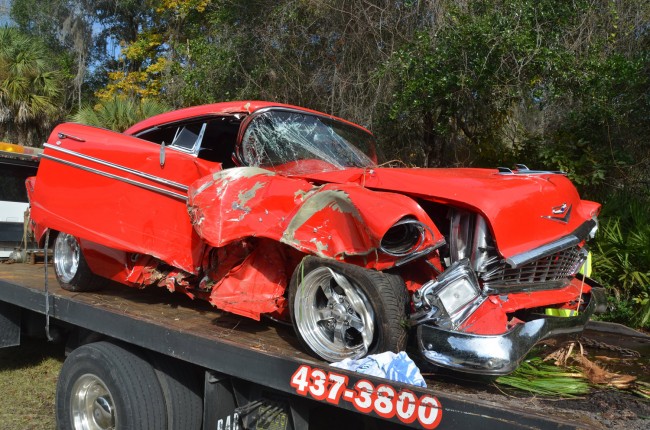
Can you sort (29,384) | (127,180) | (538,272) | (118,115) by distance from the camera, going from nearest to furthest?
(538,272) → (127,180) → (29,384) → (118,115)

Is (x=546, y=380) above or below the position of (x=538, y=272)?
below

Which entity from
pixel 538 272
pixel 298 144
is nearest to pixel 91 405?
pixel 298 144

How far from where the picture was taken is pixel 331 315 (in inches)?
133

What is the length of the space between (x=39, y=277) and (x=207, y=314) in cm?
229

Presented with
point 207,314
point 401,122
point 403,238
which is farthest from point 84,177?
point 401,122

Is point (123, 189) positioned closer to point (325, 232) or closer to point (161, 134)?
point (161, 134)

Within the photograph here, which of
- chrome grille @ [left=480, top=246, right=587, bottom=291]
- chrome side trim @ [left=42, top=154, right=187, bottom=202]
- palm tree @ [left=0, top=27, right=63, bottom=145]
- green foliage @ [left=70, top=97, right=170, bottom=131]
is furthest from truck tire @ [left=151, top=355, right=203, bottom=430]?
palm tree @ [left=0, top=27, right=63, bottom=145]

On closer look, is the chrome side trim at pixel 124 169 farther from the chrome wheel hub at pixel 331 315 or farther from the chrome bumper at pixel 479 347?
the chrome bumper at pixel 479 347

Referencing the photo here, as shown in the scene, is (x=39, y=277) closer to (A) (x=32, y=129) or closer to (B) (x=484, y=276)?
(B) (x=484, y=276)

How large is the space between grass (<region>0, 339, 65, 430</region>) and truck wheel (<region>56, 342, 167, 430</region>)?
1101 mm

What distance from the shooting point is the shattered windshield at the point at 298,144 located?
4359 mm

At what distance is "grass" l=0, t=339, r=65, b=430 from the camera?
16.4ft

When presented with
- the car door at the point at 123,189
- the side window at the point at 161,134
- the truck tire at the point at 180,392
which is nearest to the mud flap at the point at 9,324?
the car door at the point at 123,189

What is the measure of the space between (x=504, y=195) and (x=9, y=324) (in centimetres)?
431
